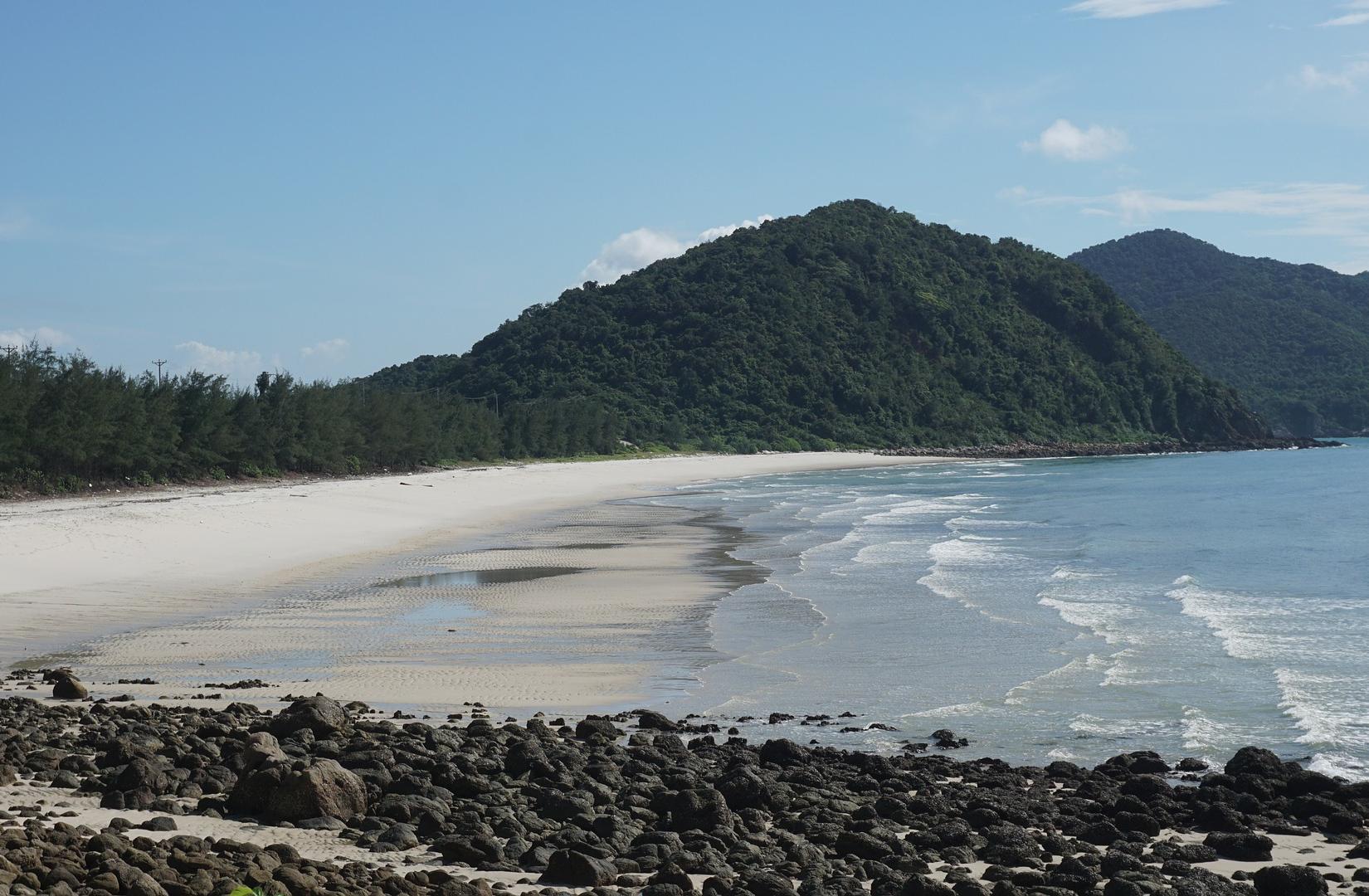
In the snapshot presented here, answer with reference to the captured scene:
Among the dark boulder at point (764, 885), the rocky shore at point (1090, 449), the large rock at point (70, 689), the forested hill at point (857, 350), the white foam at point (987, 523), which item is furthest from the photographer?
the forested hill at point (857, 350)

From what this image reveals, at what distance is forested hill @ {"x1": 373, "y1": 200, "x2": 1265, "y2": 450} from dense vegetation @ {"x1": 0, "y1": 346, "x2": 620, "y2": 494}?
5444 cm

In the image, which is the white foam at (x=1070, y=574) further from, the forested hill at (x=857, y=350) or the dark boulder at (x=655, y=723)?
the forested hill at (x=857, y=350)

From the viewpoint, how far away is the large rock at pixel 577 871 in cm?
815

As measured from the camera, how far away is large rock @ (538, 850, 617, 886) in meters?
8.15

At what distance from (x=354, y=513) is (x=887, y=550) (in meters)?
17.8

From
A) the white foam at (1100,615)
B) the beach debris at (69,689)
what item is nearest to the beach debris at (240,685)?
the beach debris at (69,689)

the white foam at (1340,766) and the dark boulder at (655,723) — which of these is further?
the dark boulder at (655,723)

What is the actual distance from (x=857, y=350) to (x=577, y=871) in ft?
505

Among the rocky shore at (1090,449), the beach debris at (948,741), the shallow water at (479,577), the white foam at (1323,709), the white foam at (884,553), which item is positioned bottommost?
the white foam at (1323,709)

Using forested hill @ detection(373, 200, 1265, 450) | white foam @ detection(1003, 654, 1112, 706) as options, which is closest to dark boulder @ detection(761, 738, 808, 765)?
white foam @ detection(1003, 654, 1112, 706)

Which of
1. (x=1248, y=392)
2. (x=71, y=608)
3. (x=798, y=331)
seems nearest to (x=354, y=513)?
(x=71, y=608)

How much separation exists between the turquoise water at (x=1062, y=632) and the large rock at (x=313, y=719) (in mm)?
4303

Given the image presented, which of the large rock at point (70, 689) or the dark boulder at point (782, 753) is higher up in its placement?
the large rock at point (70, 689)

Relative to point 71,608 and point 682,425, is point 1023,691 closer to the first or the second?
point 71,608
